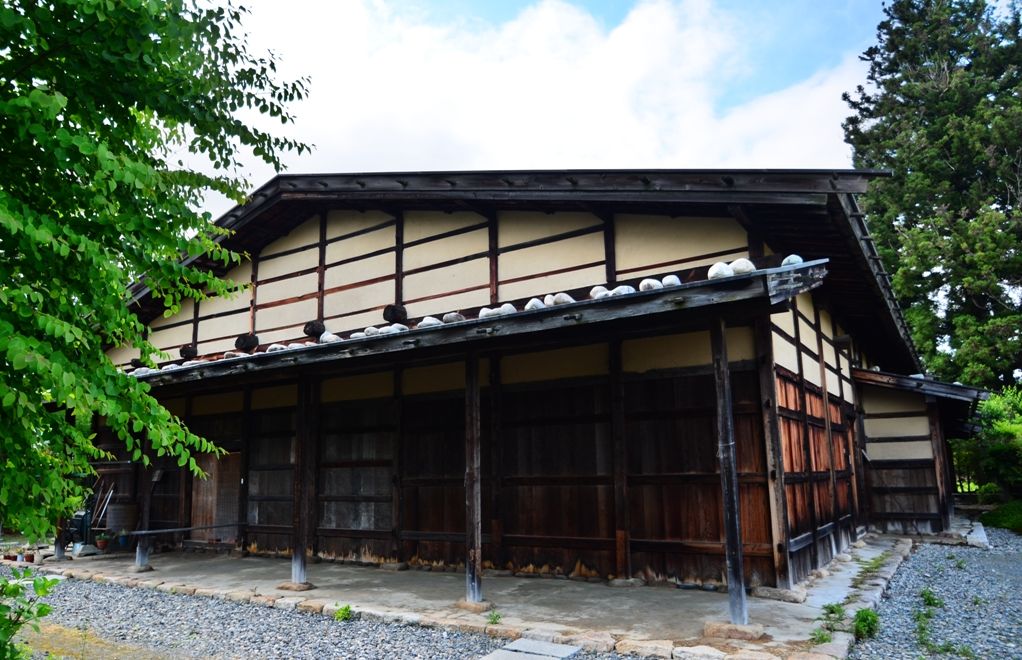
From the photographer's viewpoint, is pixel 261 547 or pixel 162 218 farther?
pixel 261 547

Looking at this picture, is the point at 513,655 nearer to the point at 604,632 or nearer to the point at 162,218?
the point at 604,632

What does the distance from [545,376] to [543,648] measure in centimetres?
365

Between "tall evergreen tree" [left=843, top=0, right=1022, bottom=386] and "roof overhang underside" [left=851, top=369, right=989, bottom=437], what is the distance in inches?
292

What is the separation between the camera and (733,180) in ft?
21.2

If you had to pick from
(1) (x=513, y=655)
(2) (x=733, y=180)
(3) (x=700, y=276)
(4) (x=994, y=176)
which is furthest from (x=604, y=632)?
(4) (x=994, y=176)

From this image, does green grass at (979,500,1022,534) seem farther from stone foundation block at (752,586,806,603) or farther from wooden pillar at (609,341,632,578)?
wooden pillar at (609,341,632,578)

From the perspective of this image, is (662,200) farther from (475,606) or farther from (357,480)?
(357,480)

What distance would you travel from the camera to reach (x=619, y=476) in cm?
740

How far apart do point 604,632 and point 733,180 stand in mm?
4300

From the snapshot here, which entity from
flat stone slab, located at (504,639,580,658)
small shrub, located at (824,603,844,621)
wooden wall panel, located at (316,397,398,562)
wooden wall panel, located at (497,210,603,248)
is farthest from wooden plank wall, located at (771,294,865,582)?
wooden wall panel, located at (316,397,398,562)

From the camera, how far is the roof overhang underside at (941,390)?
11469 millimetres

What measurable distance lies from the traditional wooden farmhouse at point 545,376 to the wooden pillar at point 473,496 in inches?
0.9

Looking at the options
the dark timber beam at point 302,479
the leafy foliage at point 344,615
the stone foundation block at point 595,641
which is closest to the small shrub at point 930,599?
the stone foundation block at point 595,641

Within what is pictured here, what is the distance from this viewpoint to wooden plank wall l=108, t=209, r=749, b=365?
757cm
